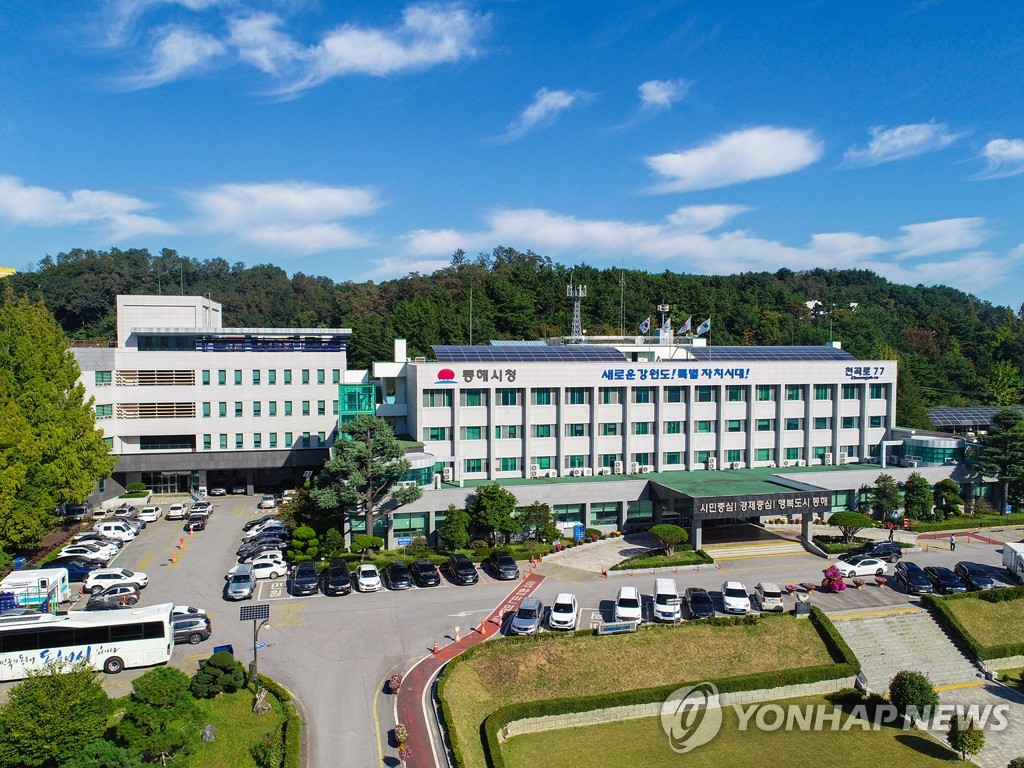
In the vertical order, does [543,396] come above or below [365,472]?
above

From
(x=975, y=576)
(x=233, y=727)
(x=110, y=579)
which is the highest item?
(x=110, y=579)

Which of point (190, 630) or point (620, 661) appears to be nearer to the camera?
point (190, 630)

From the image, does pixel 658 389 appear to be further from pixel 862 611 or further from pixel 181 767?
pixel 181 767

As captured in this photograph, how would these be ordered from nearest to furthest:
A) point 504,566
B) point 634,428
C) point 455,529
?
point 504,566 → point 455,529 → point 634,428

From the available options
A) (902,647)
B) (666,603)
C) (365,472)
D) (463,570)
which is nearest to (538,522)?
(463,570)

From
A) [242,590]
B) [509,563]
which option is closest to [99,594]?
[242,590]

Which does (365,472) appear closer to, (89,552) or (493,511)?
(493,511)

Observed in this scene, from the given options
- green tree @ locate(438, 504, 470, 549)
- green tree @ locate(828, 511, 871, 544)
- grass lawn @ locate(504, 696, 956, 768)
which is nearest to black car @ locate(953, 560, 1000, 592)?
green tree @ locate(828, 511, 871, 544)

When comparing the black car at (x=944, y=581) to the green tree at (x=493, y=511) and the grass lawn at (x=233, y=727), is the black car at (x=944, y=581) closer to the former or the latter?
the green tree at (x=493, y=511)

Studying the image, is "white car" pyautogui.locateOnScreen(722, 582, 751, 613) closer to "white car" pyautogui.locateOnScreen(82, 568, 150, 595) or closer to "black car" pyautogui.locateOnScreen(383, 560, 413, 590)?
"black car" pyautogui.locateOnScreen(383, 560, 413, 590)
